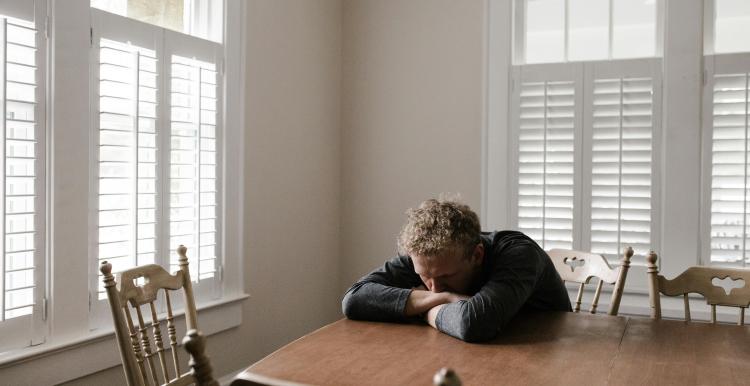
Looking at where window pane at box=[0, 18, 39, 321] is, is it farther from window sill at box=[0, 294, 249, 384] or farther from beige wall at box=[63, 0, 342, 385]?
beige wall at box=[63, 0, 342, 385]

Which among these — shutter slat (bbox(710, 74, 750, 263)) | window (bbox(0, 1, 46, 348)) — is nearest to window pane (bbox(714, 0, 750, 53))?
shutter slat (bbox(710, 74, 750, 263))

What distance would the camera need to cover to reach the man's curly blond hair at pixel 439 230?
1.93 meters

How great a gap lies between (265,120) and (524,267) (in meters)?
1.74

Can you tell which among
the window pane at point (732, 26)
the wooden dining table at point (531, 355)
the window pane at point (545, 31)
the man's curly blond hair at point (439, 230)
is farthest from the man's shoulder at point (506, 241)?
the window pane at point (732, 26)

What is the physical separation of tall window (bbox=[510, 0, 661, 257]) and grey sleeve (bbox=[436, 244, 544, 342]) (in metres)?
1.42

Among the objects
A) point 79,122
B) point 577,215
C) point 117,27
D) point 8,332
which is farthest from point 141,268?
point 577,215

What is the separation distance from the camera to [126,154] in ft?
8.16

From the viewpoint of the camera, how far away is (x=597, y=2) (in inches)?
136

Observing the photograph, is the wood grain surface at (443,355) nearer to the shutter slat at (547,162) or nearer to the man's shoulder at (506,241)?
the man's shoulder at (506,241)

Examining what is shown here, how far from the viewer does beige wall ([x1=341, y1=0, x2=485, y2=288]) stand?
3711 mm

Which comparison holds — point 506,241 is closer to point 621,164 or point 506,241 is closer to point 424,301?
point 424,301

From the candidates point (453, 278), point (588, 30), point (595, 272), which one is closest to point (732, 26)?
point (588, 30)

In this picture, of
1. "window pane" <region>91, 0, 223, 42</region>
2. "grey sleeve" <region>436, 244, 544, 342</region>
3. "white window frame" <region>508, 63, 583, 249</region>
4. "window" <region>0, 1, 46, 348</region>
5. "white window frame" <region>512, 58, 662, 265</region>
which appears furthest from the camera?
"white window frame" <region>508, 63, 583, 249</region>

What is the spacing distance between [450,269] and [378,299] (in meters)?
0.24
